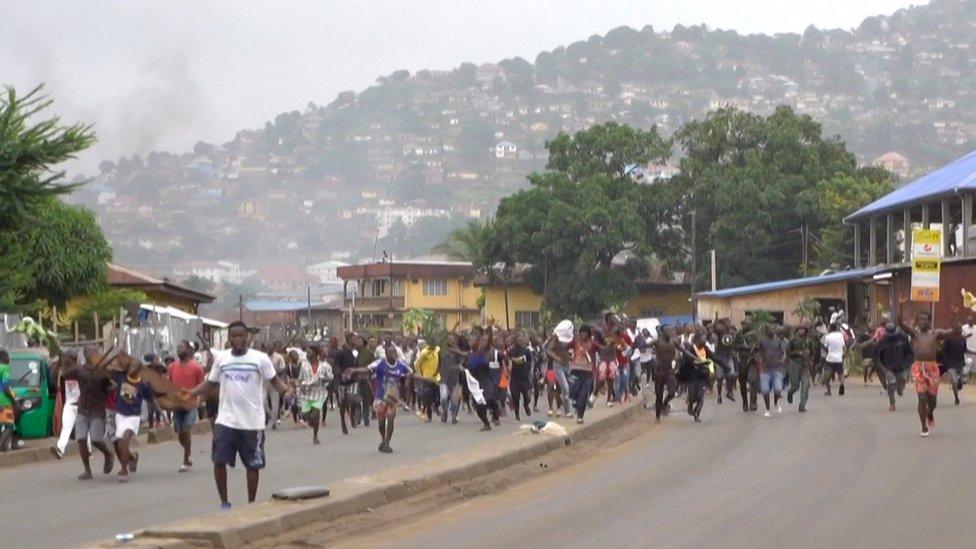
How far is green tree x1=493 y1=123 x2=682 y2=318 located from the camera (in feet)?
268

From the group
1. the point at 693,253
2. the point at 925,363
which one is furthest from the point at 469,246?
the point at 925,363

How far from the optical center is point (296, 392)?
95.7 feet

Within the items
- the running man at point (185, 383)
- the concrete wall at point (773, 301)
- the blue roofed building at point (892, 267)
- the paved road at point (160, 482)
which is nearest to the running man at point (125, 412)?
the paved road at point (160, 482)

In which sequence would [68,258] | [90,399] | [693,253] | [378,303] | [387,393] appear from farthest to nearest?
[378,303]
[693,253]
[68,258]
[387,393]
[90,399]

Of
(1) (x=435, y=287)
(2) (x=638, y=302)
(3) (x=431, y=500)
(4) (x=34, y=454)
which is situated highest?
(1) (x=435, y=287)

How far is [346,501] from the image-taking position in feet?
47.7

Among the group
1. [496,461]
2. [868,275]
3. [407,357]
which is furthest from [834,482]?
[868,275]

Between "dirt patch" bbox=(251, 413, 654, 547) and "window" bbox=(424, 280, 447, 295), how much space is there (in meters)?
73.9

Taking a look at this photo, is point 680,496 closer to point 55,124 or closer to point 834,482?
point 834,482

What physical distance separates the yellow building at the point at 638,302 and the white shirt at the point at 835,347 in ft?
175

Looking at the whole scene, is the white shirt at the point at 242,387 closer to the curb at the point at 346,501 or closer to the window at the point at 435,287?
the curb at the point at 346,501

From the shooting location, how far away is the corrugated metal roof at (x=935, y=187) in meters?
49.6

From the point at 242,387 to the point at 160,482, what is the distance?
5.05 m

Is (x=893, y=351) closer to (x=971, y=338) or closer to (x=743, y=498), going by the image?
(x=971, y=338)
